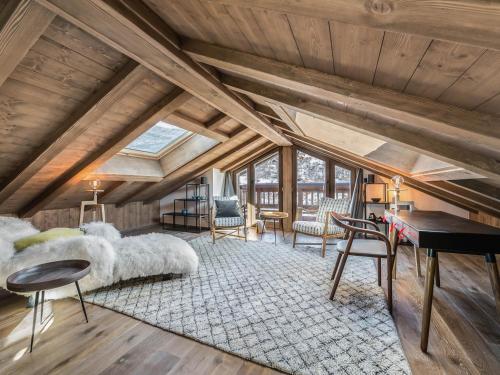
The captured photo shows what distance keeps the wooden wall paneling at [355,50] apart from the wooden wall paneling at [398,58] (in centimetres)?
2

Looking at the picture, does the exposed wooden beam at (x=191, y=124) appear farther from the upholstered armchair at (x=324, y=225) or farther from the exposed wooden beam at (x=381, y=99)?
the upholstered armchair at (x=324, y=225)

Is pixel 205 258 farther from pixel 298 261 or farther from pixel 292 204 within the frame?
pixel 292 204

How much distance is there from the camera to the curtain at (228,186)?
579 cm

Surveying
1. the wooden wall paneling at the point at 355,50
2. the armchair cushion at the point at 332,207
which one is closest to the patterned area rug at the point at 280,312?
the armchair cushion at the point at 332,207

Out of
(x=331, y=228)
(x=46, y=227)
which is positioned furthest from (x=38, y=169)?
(x=331, y=228)

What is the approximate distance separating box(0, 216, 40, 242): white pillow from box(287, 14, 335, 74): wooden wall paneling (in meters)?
2.84

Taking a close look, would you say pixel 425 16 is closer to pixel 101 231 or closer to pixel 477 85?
pixel 477 85

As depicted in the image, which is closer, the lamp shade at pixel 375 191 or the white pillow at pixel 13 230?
the white pillow at pixel 13 230

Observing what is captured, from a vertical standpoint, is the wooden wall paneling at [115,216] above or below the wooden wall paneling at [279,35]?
below

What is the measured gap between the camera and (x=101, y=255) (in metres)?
2.26

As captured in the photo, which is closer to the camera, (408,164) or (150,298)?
(150,298)

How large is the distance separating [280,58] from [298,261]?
273 cm

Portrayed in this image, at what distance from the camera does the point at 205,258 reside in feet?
11.4

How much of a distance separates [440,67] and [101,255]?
2.69 meters
